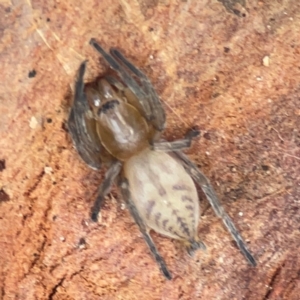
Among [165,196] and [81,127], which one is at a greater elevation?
[81,127]

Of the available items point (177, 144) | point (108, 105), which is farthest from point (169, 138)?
point (108, 105)

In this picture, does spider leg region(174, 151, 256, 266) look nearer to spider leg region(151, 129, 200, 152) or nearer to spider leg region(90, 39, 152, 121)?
spider leg region(151, 129, 200, 152)

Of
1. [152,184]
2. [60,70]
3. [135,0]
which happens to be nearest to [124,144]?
[152,184]

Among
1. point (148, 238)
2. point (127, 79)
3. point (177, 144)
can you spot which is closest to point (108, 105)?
point (127, 79)

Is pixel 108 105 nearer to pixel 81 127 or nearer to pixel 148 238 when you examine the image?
pixel 81 127

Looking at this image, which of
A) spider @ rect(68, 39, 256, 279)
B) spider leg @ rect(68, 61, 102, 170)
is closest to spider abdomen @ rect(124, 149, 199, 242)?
spider @ rect(68, 39, 256, 279)

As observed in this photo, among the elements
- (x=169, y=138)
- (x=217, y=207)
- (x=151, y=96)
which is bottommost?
(x=217, y=207)

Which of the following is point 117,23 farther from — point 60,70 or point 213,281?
point 213,281
